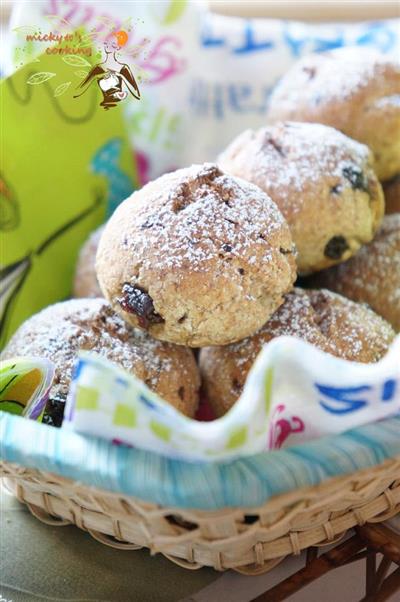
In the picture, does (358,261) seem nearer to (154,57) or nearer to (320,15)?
(154,57)

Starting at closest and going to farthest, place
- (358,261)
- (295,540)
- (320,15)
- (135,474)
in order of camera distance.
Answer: (135,474)
(295,540)
(358,261)
(320,15)

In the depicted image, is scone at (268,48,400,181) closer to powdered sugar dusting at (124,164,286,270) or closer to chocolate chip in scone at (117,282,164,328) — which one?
powdered sugar dusting at (124,164,286,270)

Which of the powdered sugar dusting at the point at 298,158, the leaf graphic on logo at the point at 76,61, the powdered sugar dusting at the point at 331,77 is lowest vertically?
A: the powdered sugar dusting at the point at 298,158

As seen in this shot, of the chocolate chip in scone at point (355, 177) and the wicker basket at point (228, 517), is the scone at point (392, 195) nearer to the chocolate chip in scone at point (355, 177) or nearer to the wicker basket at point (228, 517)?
the chocolate chip in scone at point (355, 177)

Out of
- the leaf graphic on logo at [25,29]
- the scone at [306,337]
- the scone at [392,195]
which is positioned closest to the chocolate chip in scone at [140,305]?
the scone at [306,337]

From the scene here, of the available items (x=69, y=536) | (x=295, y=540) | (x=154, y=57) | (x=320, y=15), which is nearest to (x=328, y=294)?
(x=295, y=540)

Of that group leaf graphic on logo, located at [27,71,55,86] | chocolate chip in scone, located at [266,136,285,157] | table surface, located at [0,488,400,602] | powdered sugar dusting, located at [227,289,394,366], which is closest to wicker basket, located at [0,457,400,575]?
table surface, located at [0,488,400,602]

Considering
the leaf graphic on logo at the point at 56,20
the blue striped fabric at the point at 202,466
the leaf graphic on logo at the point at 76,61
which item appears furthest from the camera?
the leaf graphic on logo at the point at 56,20

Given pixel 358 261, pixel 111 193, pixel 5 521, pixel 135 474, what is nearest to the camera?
pixel 135 474
